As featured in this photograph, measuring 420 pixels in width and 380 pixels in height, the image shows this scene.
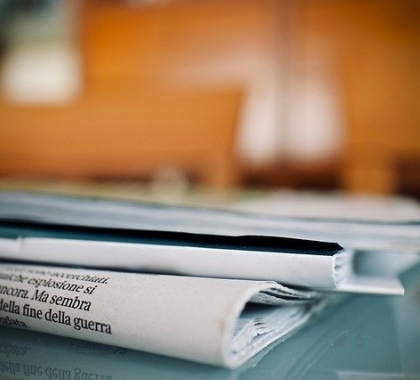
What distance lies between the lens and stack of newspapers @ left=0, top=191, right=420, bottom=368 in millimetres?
199

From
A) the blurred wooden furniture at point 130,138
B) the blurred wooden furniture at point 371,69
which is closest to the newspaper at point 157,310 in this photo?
the blurred wooden furniture at point 130,138

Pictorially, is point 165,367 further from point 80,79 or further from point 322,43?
point 80,79

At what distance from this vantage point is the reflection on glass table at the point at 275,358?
0.20 m

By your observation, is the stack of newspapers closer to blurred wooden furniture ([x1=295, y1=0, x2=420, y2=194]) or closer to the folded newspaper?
the folded newspaper

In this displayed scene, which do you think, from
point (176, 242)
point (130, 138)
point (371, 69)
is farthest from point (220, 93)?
point (176, 242)

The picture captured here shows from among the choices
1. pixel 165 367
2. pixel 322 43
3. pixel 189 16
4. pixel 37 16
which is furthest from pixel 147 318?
pixel 37 16

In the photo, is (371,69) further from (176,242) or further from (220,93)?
(176,242)

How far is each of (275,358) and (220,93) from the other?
1.07 metres

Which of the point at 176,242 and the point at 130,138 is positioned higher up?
the point at 130,138

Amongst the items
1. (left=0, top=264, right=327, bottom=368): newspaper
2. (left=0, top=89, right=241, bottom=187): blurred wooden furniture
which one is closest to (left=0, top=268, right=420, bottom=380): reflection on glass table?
(left=0, top=264, right=327, bottom=368): newspaper

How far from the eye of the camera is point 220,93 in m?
1.24

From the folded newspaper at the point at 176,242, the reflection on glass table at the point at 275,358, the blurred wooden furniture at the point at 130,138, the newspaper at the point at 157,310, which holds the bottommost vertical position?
the reflection on glass table at the point at 275,358

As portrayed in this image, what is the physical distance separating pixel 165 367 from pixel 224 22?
178 cm

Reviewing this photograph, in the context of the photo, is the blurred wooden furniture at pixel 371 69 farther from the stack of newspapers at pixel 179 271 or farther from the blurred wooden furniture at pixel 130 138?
the stack of newspapers at pixel 179 271
